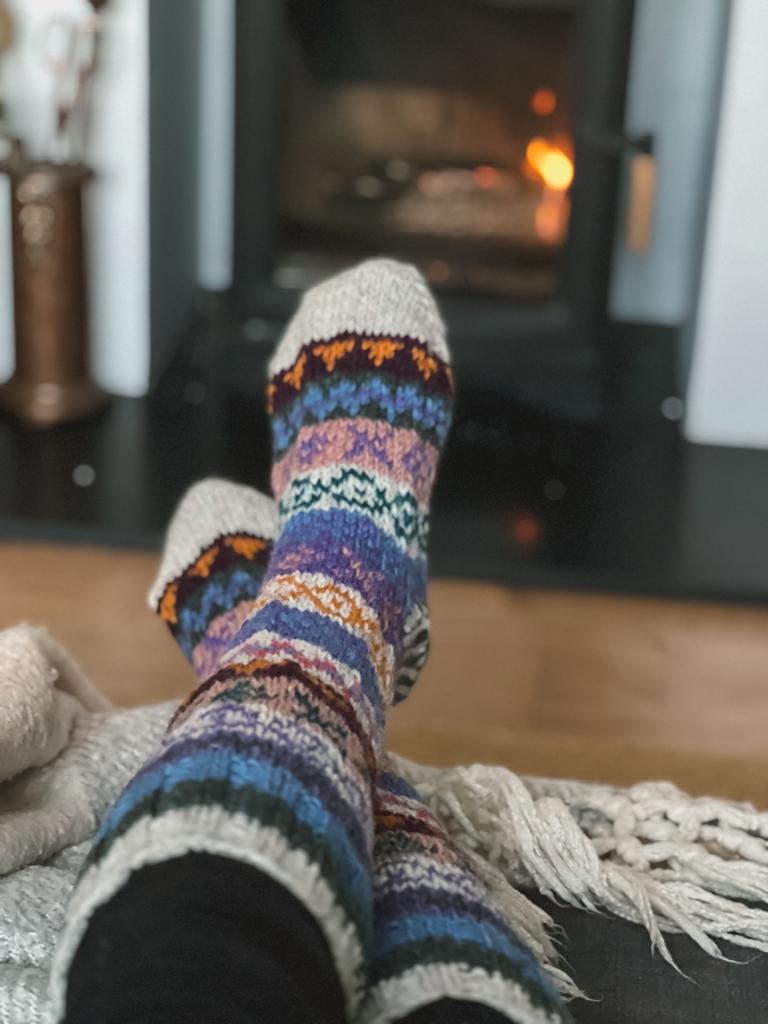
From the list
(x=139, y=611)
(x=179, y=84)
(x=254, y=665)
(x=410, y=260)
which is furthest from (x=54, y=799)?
(x=179, y=84)

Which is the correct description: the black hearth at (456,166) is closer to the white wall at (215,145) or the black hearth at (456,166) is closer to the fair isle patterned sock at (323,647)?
the white wall at (215,145)

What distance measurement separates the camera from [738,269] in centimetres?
181

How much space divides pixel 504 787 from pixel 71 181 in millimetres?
1214

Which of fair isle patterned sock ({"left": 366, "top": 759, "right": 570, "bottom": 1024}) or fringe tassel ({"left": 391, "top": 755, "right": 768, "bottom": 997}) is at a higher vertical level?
fair isle patterned sock ({"left": 366, "top": 759, "right": 570, "bottom": 1024})

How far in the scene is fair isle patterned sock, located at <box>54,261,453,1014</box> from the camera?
1.74 ft

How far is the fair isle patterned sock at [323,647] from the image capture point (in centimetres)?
53

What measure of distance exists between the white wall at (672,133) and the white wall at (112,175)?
71 cm

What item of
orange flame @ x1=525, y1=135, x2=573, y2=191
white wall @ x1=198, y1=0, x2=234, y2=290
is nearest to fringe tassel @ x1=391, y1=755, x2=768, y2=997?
orange flame @ x1=525, y1=135, x2=573, y2=191

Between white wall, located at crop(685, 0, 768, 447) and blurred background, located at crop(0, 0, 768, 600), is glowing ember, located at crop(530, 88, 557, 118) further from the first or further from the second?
white wall, located at crop(685, 0, 768, 447)

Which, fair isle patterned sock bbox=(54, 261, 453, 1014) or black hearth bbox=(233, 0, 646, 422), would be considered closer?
fair isle patterned sock bbox=(54, 261, 453, 1014)

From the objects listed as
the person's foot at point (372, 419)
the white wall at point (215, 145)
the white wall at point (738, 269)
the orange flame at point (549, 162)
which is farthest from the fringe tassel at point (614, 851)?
the white wall at point (215, 145)

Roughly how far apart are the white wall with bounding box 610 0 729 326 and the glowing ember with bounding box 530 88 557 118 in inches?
6.9

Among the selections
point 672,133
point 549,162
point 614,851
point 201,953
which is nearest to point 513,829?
point 614,851

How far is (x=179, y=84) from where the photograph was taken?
6.70 feet
